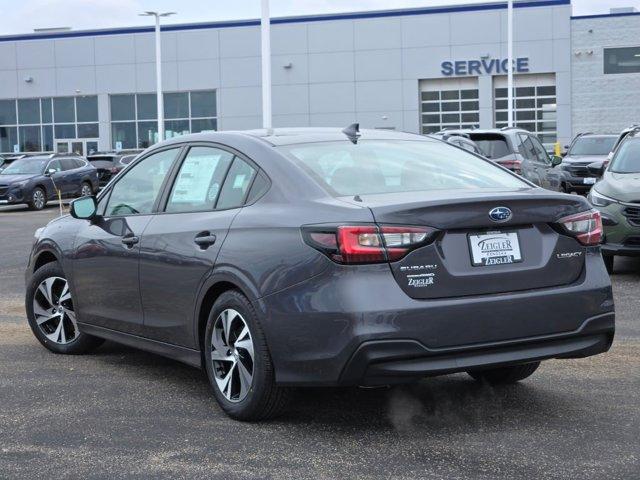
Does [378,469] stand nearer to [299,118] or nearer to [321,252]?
[321,252]

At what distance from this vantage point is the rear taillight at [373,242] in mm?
4625

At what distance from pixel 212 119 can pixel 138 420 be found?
49.8 meters

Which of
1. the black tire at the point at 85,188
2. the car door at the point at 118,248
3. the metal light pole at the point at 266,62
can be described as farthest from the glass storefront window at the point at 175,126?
the car door at the point at 118,248

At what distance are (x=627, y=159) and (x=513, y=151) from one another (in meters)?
4.92

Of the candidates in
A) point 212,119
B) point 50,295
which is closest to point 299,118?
point 212,119

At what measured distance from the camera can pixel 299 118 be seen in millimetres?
52750

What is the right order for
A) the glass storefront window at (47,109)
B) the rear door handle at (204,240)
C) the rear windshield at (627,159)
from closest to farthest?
the rear door handle at (204,240) → the rear windshield at (627,159) → the glass storefront window at (47,109)

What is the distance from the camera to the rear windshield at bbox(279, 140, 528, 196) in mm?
5305

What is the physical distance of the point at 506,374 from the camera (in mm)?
5961

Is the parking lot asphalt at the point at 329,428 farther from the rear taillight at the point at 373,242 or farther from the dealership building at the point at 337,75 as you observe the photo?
the dealership building at the point at 337,75

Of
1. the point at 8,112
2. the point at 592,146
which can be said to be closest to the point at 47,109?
the point at 8,112

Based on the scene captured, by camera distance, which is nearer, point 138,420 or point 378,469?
point 378,469

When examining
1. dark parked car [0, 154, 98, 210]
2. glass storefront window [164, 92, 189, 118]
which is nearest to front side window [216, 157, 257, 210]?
dark parked car [0, 154, 98, 210]

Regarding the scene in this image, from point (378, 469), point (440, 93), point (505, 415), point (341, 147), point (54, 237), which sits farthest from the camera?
point (440, 93)
